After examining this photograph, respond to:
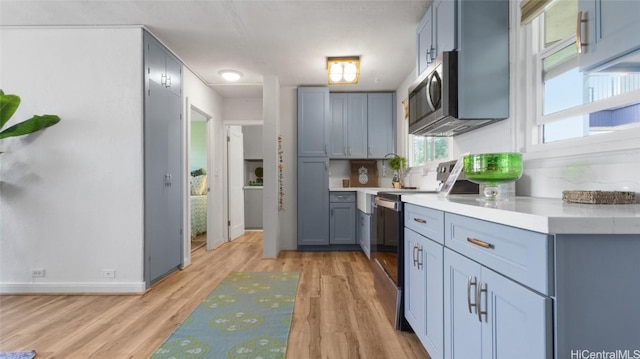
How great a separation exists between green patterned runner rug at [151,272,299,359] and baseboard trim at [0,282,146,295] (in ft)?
2.53

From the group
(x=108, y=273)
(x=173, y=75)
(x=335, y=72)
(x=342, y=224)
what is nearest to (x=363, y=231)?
(x=342, y=224)

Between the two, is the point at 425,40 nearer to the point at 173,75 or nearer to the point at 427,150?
the point at 427,150

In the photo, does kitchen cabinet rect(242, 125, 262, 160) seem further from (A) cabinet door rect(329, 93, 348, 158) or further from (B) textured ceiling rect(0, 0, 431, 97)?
(B) textured ceiling rect(0, 0, 431, 97)

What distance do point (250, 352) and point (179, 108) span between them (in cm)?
280

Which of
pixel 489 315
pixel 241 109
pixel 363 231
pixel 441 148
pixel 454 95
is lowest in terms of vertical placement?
pixel 363 231

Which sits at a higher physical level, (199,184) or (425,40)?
(425,40)

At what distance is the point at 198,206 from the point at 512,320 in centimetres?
540

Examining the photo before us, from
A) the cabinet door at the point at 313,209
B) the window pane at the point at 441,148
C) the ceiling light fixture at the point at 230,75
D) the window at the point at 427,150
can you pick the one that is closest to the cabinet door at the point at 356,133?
the cabinet door at the point at 313,209

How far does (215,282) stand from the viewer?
3072 mm

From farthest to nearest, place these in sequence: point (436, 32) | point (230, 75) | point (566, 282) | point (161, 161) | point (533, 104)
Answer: point (230, 75)
point (161, 161)
point (436, 32)
point (533, 104)
point (566, 282)

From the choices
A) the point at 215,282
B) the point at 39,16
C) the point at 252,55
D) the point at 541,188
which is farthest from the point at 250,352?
the point at 39,16

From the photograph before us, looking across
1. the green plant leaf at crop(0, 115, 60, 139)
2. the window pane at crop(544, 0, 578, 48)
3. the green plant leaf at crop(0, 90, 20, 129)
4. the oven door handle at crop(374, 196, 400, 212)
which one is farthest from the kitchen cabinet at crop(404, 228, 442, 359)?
the green plant leaf at crop(0, 90, 20, 129)

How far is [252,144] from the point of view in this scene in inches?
276

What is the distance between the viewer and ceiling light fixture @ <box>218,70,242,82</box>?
394 cm
